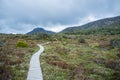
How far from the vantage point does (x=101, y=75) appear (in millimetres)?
20578

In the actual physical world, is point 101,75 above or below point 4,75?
below

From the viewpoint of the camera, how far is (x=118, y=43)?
4788 centimetres

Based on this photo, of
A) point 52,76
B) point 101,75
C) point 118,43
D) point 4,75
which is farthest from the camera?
point 118,43

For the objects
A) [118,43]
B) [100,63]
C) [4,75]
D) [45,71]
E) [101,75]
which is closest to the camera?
[4,75]

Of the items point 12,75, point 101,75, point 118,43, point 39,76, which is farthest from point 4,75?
point 118,43

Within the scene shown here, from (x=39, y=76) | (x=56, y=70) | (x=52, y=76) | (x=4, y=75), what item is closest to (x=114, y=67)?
(x=56, y=70)

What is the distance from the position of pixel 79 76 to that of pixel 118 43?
3281 centimetres

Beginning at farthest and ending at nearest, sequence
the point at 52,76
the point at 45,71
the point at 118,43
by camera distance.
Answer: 1. the point at 118,43
2. the point at 45,71
3. the point at 52,76

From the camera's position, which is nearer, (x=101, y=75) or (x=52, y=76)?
(x=52, y=76)

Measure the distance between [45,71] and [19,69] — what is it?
2433 millimetres

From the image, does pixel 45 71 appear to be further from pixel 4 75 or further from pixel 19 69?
pixel 4 75

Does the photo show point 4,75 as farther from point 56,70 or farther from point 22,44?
point 22,44

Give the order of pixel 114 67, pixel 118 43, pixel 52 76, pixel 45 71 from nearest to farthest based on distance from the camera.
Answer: pixel 52 76
pixel 45 71
pixel 114 67
pixel 118 43

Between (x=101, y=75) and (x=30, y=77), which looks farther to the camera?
(x=101, y=75)
